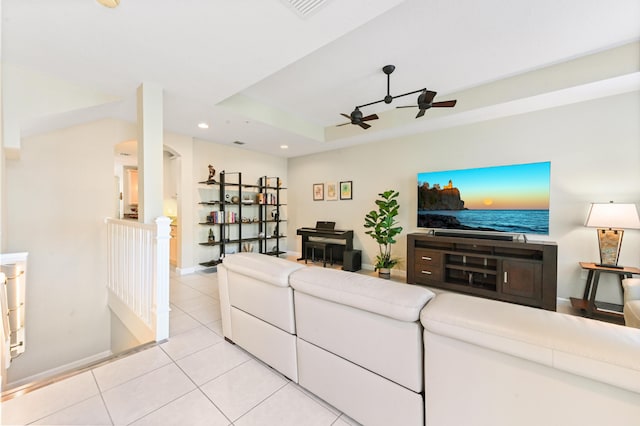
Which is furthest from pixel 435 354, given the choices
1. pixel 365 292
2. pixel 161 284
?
pixel 161 284

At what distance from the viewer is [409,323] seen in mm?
1088

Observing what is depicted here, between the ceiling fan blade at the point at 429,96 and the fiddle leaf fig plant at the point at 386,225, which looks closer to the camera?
the ceiling fan blade at the point at 429,96

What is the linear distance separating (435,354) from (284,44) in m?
2.32

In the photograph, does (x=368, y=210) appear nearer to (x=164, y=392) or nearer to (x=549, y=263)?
(x=549, y=263)

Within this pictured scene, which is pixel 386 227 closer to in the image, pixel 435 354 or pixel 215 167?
pixel 435 354

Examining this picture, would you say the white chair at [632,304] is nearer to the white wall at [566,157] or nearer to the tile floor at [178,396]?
the white wall at [566,157]

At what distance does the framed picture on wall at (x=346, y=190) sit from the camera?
5105 millimetres

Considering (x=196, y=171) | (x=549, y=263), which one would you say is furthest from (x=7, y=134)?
(x=549, y=263)

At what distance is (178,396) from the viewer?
1.56 meters

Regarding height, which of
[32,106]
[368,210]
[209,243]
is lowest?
[209,243]

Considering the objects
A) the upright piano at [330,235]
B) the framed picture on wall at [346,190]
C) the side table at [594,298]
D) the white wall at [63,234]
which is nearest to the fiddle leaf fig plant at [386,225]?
the upright piano at [330,235]

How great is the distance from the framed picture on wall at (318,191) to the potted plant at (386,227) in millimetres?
1559

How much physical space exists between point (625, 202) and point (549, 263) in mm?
1064

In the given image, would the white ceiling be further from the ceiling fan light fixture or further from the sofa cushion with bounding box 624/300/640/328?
the sofa cushion with bounding box 624/300/640/328
